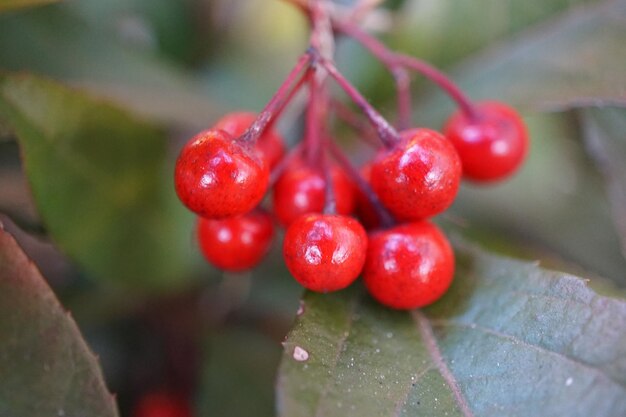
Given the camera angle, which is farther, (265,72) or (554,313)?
(265,72)

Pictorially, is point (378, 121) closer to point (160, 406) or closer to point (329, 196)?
point (329, 196)

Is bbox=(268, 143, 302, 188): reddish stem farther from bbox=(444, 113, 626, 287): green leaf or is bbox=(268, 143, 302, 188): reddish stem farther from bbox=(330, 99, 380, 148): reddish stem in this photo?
bbox=(444, 113, 626, 287): green leaf

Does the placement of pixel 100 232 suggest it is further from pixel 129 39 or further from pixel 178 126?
pixel 129 39

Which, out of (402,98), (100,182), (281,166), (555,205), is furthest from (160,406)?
(555,205)

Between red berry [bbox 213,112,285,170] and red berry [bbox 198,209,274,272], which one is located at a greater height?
red berry [bbox 213,112,285,170]

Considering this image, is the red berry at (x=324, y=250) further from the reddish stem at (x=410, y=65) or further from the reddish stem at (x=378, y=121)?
the reddish stem at (x=410, y=65)

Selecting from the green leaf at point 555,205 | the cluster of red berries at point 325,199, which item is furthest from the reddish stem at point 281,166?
the green leaf at point 555,205

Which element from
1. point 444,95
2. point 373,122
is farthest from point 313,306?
point 444,95

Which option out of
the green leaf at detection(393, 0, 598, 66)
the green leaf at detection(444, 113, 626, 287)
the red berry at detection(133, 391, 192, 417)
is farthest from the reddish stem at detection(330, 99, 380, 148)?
the red berry at detection(133, 391, 192, 417)
